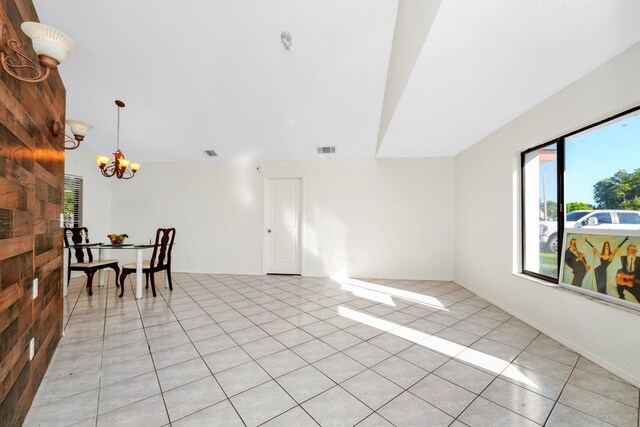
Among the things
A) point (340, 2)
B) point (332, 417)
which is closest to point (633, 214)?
point (332, 417)

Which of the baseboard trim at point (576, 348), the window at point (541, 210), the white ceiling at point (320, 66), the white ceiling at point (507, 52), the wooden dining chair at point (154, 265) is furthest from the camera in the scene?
the wooden dining chair at point (154, 265)

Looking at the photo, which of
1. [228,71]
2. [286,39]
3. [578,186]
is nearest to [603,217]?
[578,186]

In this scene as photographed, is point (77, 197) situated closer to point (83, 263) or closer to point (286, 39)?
point (83, 263)

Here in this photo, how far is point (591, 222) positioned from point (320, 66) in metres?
3.22

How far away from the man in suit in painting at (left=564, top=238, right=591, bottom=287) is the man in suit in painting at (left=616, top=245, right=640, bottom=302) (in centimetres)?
28

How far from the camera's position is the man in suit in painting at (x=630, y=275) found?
1.91m

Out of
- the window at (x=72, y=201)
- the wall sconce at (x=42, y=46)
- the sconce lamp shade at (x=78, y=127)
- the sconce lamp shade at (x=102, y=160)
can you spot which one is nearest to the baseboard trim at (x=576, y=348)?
the wall sconce at (x=42, y=46)

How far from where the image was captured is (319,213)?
207 inches

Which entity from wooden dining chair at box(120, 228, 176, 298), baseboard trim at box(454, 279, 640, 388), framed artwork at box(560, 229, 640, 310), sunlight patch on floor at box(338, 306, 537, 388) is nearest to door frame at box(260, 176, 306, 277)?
wooden dining chair at box(120, 228, 176, 298)

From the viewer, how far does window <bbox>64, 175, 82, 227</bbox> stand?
4.75m

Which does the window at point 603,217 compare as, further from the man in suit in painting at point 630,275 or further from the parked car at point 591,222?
the man in suit in painting at point 630,275

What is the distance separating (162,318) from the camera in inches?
118

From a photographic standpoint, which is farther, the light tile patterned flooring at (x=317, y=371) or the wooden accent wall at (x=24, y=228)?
the light tile patterned flooring at (x=317, y=371)

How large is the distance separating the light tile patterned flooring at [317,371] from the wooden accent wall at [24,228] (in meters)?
0.30
